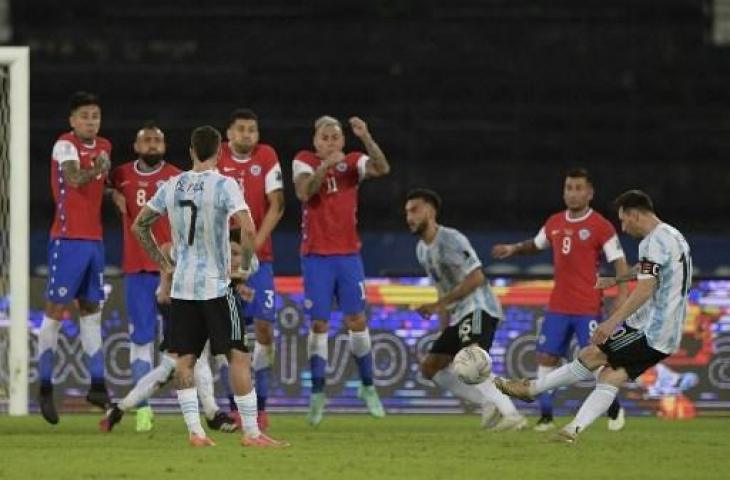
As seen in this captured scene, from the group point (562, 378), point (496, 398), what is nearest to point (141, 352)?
point (496, 398)

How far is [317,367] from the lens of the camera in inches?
416

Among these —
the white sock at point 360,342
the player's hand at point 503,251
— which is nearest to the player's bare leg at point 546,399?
the player's hand at point 503,251

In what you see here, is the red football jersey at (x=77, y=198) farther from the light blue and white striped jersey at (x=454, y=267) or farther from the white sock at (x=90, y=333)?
the light blue and white striped jersey at (x=454, y=267)

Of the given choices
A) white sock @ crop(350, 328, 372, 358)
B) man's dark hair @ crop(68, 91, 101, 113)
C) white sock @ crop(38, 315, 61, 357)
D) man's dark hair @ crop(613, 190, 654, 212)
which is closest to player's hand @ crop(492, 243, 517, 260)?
white sock @ crop(350, 328, 372, 358)

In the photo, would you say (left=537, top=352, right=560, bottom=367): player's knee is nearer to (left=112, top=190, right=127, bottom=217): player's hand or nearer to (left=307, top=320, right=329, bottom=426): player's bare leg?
(left=307, top=320, right=329, bottom=426): player's bare leg

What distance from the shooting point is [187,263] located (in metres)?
7.96

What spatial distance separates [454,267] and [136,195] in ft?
6.71

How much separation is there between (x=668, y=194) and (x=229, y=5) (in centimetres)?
543

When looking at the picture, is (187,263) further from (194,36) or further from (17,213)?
(194,36)

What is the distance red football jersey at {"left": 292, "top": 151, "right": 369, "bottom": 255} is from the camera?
34.3ft

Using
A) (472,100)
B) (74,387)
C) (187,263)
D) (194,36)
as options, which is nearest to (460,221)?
(472,100)

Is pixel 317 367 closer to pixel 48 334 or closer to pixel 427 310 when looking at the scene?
pixel 427 310

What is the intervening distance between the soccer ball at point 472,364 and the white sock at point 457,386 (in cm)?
72

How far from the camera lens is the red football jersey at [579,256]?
10.9m
